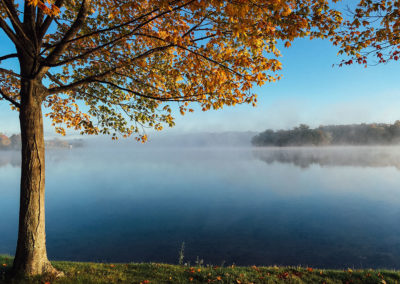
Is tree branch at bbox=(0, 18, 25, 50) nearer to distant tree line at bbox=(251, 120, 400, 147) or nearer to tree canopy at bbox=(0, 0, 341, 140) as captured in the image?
tree canopy at bbox=(0, 0, 341, 140)

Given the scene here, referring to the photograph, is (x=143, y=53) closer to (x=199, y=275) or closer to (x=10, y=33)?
(x=10, y=33)

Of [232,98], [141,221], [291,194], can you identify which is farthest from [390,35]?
[291,194]

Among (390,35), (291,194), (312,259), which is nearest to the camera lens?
(390,35)

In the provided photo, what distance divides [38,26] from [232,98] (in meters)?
5.18

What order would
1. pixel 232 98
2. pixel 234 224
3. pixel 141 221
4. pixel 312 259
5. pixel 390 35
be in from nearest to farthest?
pixel 232 98 < pixel 390 35 < pixel 312 259 < pixel 234 224 < pixel 141 221

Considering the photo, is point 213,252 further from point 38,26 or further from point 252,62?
point 38,26

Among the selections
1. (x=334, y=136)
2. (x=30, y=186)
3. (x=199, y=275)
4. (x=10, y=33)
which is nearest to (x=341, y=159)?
(x=199, y=275)

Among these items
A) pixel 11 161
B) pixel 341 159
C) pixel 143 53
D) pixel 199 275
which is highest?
pixel 143 53

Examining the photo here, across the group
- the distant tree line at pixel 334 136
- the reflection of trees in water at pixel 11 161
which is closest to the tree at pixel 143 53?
the reflection of trees in water at pixel 11 161

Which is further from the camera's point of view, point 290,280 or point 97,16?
point 97,16

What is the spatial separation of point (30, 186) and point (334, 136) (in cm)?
18579

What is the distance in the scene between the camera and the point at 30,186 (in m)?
4.91

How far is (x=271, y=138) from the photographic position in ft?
529

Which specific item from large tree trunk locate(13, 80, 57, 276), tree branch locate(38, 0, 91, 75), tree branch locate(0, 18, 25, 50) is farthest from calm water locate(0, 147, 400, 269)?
tree branch locate(0, 18, 25, 50)
